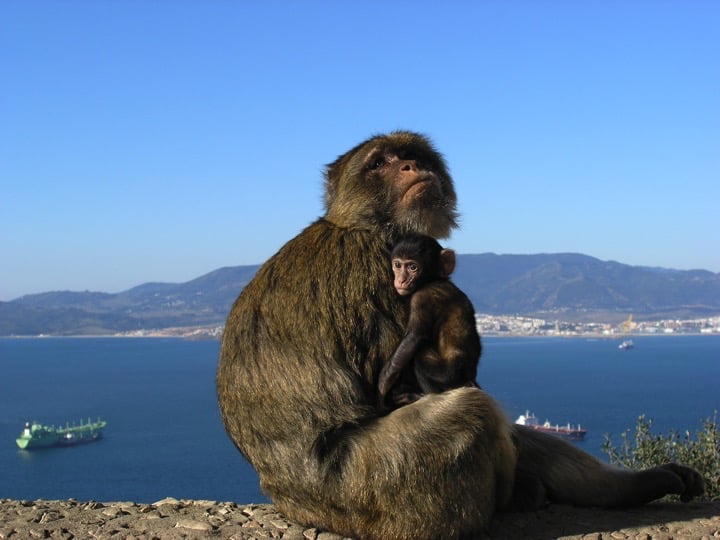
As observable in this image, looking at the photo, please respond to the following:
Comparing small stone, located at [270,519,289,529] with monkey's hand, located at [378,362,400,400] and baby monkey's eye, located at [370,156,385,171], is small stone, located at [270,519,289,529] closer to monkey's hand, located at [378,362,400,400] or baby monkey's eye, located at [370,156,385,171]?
monkey's hand, located at [378,362,400,400]

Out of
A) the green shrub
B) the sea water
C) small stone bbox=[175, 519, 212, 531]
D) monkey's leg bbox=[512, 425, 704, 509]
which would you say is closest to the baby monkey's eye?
the sea water

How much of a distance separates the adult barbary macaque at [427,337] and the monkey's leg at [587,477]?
947 millimetres

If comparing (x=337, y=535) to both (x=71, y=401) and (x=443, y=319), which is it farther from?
(x=71, y=401)

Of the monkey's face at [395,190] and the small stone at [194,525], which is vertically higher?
the monkey's face at [395,190]

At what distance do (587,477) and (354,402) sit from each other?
5.78 ft

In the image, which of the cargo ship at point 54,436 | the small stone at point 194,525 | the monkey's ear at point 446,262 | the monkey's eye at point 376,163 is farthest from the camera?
the cargo ship at point 54,436

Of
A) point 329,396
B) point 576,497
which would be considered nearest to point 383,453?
point 329,396

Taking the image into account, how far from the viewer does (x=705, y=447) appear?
11672 mm

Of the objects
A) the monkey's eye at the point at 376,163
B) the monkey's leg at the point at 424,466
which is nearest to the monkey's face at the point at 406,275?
the monkey's leg at the point at 424,466

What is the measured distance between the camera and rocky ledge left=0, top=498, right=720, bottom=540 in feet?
16.4

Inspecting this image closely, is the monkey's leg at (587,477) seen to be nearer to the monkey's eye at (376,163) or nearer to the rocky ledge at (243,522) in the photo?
the rocky ledge at (243,522)

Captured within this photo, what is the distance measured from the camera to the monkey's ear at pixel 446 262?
476 cm

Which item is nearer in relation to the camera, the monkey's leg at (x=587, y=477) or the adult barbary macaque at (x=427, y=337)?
the adult barbary macaque at (x=427, y=337)

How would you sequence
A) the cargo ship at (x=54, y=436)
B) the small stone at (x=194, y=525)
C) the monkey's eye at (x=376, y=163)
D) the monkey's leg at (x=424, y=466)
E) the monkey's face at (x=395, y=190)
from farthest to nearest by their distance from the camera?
the cargo ship at (x=54, y=436)
the small stone at (x=194, y=525)
the monkey's eye at (x=376, y=163)
the monkey's face at (x=395, y=190)
the monkey's leg at (x=424, y=466)
